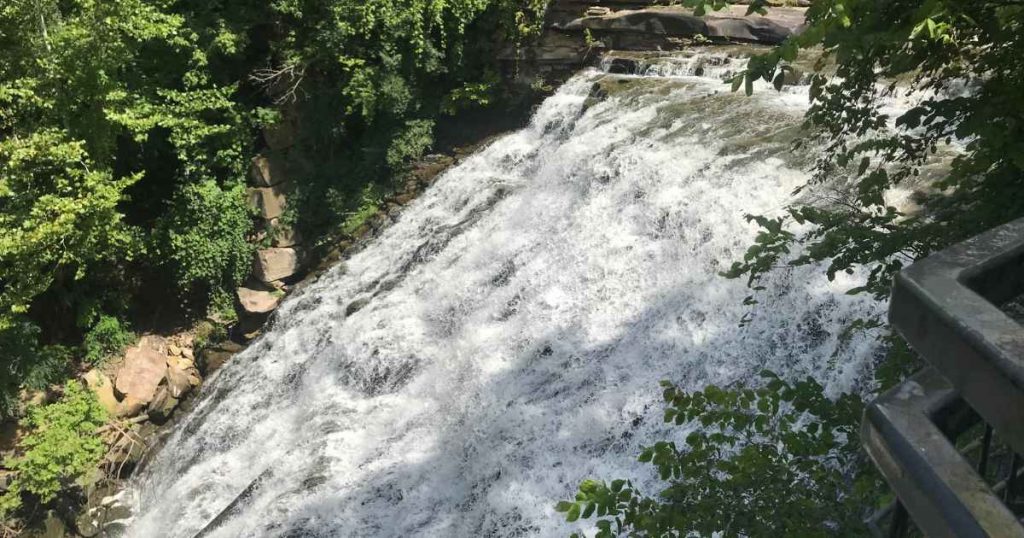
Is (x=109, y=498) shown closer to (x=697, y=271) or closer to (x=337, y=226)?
(x=337, y=226)

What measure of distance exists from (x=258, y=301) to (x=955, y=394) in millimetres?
10706

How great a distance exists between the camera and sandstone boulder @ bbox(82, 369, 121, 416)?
9.72 m

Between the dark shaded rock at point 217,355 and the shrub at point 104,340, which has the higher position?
the shrub at point 104,340

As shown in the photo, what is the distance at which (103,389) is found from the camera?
32.4 ft

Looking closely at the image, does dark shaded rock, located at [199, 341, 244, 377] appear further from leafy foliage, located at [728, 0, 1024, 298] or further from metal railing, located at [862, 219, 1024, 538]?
metal railing, located at [862, 219, 1024, 538]

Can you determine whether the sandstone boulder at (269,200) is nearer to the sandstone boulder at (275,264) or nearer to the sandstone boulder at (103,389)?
the sandstone boulder at (275,264)

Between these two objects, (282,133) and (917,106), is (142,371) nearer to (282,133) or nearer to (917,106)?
(282,133)

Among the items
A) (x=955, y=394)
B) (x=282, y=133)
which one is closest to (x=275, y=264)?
(x=282, y=133)

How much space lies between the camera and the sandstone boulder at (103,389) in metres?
9.72

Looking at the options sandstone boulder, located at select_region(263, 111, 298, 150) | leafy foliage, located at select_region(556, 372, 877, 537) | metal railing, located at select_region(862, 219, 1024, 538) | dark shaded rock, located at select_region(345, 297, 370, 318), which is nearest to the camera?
metal railing, located at select_region(862, 219, 1024, 538)

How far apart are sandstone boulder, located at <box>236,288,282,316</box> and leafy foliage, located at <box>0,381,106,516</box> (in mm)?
2241

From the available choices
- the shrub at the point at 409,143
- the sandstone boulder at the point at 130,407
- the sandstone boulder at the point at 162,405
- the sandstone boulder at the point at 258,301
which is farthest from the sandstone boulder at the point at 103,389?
the shrub at the point at 409,143

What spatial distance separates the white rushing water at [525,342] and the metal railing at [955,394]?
393 cm

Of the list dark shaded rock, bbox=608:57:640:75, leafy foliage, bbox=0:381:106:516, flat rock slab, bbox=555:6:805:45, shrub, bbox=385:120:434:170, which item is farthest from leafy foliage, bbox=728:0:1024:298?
leafy foliage, bbox=0:381:106:516
